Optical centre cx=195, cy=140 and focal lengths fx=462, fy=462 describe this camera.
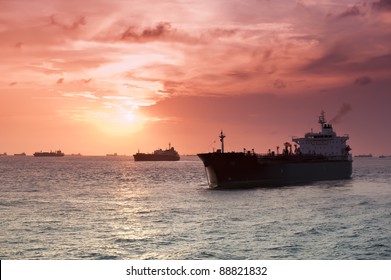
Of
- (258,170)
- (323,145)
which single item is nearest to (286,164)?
(258,170)

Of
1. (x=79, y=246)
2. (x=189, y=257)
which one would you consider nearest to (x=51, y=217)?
(x=79, y=246)

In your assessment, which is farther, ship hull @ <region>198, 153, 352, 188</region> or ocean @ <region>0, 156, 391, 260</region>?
ship hull @ <region>198, 153, 352, 188</region>

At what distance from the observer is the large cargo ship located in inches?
2822

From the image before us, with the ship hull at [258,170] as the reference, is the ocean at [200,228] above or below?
below

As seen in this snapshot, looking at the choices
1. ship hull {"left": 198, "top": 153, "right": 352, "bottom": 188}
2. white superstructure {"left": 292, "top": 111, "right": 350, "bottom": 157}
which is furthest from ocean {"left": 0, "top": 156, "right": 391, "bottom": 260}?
white superstructure {"left": 292, "top": 111, "right": 350, "bottom": 157}

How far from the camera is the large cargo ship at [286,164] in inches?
2822

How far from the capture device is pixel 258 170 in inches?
2948

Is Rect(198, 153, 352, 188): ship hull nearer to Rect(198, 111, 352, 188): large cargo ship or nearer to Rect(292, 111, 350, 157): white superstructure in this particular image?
Rect(198, 111, 352, 188): large cargo ship

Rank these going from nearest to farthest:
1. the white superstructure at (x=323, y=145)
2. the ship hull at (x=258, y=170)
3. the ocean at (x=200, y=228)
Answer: the ocean at (x=200, y=228) < the ship hull at (x=258, y=170) < the white superstructure at (x=323, y=145)

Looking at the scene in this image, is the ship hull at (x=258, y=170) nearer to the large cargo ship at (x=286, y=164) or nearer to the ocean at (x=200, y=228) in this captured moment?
the large cargo ship at (x=286, y=164)

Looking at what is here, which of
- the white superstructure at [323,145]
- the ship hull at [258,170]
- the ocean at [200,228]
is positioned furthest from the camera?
the white superstructure at [323,145]

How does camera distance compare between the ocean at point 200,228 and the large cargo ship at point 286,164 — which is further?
the large cargo ship at point 286,164

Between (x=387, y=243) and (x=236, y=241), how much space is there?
9.76 metres

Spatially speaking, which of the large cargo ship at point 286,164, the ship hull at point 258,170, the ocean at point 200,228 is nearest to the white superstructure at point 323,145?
the large cargo ship at point 286,164
